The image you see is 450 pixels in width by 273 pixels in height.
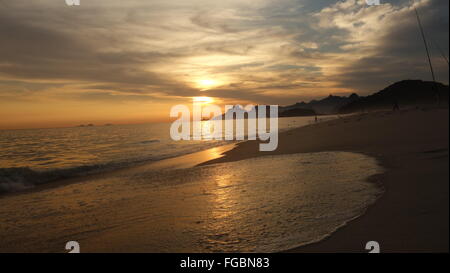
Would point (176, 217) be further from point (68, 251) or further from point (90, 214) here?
point (90, 214)

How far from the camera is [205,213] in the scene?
7980 millimetres

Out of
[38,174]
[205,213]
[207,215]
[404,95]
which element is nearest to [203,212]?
[205,213]

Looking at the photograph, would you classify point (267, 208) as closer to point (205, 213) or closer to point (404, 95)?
point (205, 213)

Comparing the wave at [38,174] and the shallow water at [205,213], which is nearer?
the shallow water at [205,213]

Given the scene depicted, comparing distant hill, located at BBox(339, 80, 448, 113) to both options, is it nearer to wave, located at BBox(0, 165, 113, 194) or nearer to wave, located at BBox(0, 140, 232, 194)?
wave, located at BBox(0, 140, 232, 194)

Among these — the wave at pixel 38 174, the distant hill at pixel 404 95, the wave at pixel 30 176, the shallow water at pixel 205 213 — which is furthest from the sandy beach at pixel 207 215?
the distant hill at pixel 404 95

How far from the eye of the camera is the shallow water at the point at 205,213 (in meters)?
6.00

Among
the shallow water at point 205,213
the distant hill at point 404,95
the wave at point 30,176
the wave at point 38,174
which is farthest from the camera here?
the distant hill at point 404,95

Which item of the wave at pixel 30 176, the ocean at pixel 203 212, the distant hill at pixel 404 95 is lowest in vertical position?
the wave at pixel 30 176

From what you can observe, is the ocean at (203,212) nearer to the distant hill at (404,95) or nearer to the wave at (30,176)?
the wave at (30,176)

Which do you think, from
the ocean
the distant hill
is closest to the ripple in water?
the ocean

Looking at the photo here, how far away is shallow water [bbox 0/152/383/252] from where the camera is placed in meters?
6.00
